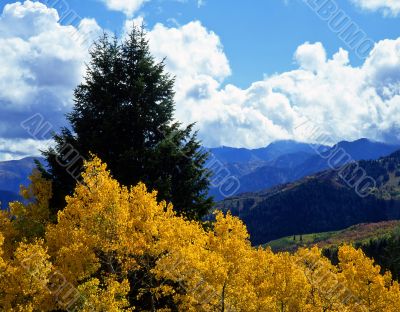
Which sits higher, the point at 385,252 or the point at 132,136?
the point at 132,136

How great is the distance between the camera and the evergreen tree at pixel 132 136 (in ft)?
118

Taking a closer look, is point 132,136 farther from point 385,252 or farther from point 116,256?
point 385,252

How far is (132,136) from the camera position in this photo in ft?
127

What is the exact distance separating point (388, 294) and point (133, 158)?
961 inches

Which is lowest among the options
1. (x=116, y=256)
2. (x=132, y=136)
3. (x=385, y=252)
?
(x=385, y=252)

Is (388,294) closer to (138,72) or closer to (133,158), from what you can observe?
(133,158)

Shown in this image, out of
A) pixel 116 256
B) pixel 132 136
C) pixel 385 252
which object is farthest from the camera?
pixel 385 252

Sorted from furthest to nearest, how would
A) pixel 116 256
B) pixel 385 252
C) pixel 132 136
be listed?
pixel 385 252
pixel 132 136
pixel 116 256

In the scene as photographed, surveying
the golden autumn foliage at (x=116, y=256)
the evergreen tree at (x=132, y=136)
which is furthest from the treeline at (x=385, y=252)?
the golden autumn foliage at (x=116, y=256)

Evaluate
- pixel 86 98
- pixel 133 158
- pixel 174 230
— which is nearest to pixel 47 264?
pixel 174 230

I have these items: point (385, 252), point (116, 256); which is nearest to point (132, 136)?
point (116, 256)

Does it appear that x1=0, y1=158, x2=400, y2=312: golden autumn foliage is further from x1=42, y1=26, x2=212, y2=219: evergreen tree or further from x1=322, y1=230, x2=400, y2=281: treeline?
x1=322, y1=230, x2=400, y2=281: treeline

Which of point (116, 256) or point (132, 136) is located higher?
point (132, 136)

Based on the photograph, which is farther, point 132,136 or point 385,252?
point 385,252
